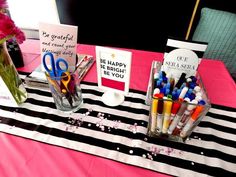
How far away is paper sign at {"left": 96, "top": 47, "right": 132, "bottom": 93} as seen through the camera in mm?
613

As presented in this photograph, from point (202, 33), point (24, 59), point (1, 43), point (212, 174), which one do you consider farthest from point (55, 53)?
point (202, 33)

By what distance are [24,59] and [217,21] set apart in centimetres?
127

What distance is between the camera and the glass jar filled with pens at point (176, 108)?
0.49 m

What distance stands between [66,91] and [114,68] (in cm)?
Answer: 19

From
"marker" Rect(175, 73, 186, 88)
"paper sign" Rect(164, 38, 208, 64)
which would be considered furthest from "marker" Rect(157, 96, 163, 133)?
"paper sign" Rect(164, 38, 208, 64)

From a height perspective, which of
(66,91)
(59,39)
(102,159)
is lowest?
(102,159)

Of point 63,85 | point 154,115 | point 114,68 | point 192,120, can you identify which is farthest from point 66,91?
point 192,120

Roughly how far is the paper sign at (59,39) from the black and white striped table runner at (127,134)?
19 cm

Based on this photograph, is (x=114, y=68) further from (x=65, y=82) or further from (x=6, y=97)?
(x=6, y=97)

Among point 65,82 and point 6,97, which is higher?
point 65,82

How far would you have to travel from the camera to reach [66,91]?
62 centimetres

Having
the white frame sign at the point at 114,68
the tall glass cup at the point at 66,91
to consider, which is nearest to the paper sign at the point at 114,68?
the white frame sign at the point at 114,68

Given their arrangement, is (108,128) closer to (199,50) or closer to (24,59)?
(199,50)

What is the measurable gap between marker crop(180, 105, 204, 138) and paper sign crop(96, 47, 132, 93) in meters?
0.25
